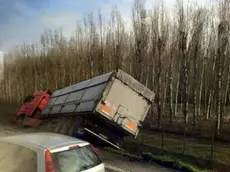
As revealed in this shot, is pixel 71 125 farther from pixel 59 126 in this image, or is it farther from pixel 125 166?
pixel 125 166

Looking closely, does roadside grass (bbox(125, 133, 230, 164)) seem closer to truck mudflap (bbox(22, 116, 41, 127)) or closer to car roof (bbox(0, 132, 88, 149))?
truck mudflap (bbox(22, 116, 41, 127))

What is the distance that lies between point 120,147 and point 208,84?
18446mm

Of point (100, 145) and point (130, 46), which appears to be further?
point (130, 46)

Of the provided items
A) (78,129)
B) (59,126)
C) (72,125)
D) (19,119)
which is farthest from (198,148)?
(19,119)

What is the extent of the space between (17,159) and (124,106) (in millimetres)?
8068

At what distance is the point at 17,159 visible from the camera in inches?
189

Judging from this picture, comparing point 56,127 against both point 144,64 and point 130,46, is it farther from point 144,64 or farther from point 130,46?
point 130,46

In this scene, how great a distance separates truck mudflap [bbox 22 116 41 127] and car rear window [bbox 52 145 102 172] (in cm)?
1309

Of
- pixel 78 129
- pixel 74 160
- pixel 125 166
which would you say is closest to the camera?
pixel 74 160

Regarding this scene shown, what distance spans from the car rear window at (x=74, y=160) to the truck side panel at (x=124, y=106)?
6.87m

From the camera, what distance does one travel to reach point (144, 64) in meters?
29.1

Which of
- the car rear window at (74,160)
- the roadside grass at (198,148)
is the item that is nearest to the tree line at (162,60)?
the roadside grass at (198,148)

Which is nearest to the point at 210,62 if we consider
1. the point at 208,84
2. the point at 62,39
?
the point at 208,84

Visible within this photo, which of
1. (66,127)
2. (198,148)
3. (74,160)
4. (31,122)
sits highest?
(74,160)
